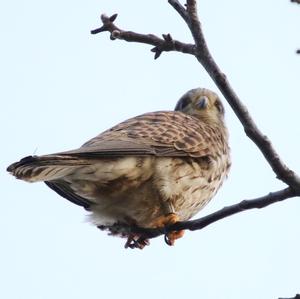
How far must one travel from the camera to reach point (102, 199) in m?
5.04

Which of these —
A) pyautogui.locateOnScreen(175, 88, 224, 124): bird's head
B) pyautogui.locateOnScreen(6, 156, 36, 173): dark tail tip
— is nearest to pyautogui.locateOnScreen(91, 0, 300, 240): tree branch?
pyautogui.locateOnScreen(6, 156, 36, 173): dark tail tip

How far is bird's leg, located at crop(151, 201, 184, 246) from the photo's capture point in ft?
16.1

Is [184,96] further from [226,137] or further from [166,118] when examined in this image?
[166,118]

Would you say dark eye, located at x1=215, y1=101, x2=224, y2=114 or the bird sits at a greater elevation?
dark eye, located at x1=215, y1=101, x2=224, y2=114

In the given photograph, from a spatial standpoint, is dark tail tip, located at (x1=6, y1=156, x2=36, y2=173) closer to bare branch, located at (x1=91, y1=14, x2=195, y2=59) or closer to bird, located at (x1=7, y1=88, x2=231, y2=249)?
bird, located at (x1=7, y1=88, x2=231, y2=249)

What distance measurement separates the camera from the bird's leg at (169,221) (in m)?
4.90

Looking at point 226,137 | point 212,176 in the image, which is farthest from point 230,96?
point 226,137

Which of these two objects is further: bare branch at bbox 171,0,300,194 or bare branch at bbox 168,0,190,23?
bare branch at bbox 168,0,190,23

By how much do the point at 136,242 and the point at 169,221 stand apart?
1.07 ft

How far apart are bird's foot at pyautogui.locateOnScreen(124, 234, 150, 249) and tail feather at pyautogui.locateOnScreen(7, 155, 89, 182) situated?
73 centimetres

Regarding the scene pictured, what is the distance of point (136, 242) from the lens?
5.08 meters

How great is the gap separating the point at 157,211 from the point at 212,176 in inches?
26.9

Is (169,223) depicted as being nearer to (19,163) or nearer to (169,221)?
(169,221)

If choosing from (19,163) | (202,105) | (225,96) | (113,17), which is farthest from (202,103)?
(225,96)
